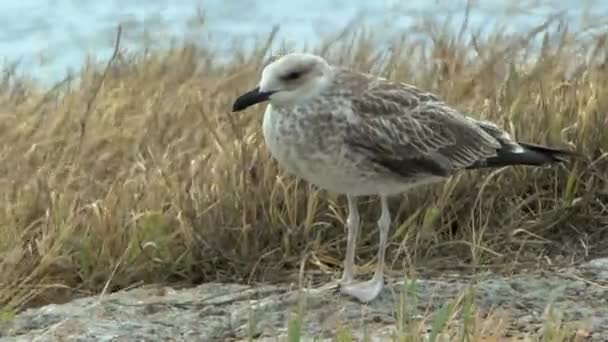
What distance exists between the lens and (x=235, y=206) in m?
6.17

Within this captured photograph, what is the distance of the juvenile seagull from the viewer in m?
5.34

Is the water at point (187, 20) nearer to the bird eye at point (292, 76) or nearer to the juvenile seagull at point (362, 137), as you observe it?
the juvenile seagull at point (362, 137)

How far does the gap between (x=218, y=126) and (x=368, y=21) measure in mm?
3723

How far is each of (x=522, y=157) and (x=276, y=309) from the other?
1.04 metres

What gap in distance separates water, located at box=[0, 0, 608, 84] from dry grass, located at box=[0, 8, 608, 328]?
2.38 meters

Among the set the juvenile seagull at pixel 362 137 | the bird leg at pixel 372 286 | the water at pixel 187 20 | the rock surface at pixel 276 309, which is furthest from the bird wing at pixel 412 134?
the water at pixel 187 20

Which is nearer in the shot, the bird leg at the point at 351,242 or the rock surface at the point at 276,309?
the rock surface at the point at 276,309

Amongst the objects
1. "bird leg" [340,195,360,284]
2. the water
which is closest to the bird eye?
"bird leg" [340,195,360,284]

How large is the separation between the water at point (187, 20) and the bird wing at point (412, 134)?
11.5 ft

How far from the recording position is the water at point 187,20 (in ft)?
33.7

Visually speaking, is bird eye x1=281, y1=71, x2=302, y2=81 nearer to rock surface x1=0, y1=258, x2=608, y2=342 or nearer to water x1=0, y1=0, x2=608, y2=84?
rock surface x1=0, y1=258, x2=608, y2=342

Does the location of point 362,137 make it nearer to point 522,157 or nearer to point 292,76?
point 292,76

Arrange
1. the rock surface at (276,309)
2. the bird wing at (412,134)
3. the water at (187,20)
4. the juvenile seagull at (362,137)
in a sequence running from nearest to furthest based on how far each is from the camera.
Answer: the rock surface at (276,309) → the juvenile seagull at (362,137) → the bird wing at (412,134) → the water at (187,20)

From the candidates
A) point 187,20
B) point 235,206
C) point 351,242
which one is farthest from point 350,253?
point 187,20
